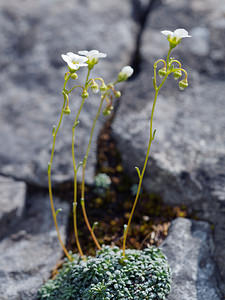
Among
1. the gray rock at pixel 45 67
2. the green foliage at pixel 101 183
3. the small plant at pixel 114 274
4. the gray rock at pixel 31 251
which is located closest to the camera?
the small plant at pixel 114 274

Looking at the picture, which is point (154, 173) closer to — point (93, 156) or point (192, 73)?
point (93, 156)

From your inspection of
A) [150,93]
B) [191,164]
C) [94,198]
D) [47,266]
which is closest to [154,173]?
[191,164]

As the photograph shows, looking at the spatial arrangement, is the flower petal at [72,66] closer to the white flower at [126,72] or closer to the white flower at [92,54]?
the white flower at [92,54]

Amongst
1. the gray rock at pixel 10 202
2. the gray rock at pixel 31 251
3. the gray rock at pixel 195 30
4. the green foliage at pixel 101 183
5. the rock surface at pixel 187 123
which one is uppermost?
A: the gray rock at pixel 195 30

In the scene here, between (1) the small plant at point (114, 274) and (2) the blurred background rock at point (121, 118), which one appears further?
(2) the blurred background rock at point (121, 118)

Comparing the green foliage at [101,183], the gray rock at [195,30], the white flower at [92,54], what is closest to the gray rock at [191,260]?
the green foliage at [101,183]

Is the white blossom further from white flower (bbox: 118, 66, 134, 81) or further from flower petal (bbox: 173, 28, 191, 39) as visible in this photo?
white flower (bbox: 118, 66, 134, 81)
